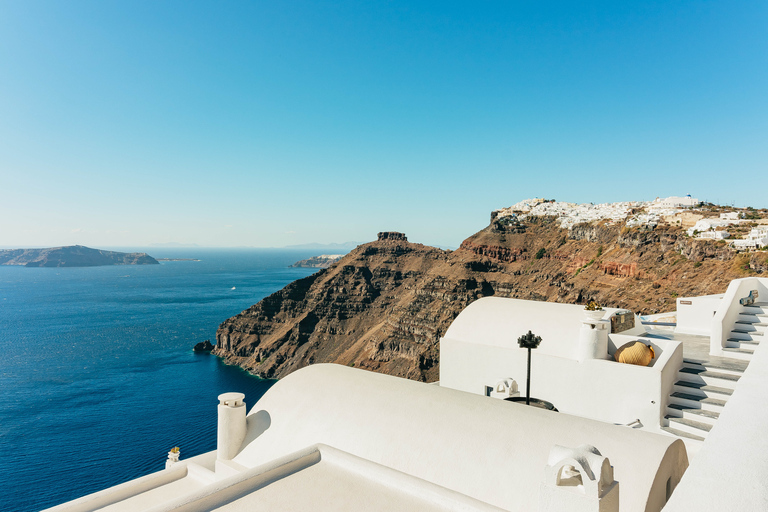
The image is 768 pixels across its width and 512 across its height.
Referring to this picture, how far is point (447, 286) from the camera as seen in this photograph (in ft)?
338

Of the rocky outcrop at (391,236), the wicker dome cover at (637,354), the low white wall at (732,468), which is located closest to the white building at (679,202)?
the rocky outcrop at (391,236)

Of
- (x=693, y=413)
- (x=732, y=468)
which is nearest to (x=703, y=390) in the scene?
(x=693, y=413)

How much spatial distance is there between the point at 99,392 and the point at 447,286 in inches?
2798

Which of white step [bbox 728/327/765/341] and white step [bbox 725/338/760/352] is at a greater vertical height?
white step [bbox 728/327/765/341]

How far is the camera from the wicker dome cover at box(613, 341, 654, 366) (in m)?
13.9

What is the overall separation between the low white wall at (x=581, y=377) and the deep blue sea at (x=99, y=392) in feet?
142

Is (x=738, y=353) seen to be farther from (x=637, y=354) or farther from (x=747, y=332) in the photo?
Answer: (x=637, y=354)

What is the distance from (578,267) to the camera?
3654 inches

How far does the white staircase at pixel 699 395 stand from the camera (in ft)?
38.6

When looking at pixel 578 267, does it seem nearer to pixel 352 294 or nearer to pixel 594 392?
pixel 352 294

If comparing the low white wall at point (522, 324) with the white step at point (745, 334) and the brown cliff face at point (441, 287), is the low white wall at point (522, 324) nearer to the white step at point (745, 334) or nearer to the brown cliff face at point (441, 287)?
the white step at point (745, 334)

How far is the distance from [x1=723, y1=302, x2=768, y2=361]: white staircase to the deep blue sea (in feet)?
172

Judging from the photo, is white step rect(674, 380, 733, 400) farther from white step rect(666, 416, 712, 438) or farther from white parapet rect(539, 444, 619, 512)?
white parapet rect(539, 444, 619, 512)

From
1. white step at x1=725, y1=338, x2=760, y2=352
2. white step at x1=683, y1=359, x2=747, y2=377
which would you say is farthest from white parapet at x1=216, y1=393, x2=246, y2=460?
white step at x1=725, y1=338, x2=760, y2=352
